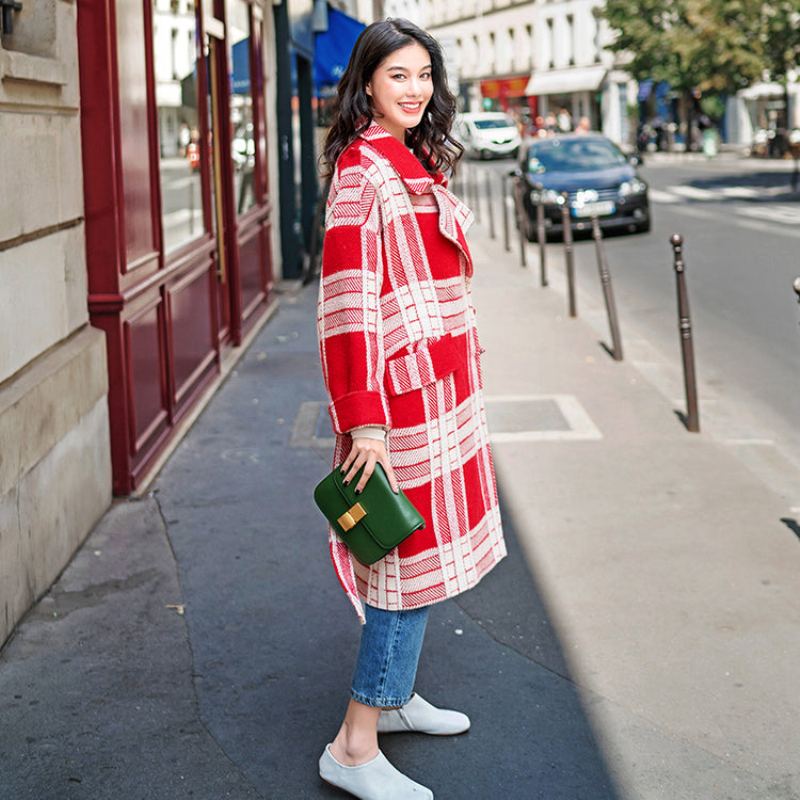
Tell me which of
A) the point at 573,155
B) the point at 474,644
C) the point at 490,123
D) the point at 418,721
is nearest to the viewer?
the point at 418,721

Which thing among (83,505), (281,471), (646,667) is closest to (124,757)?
(646,667)

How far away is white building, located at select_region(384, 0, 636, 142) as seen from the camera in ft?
240

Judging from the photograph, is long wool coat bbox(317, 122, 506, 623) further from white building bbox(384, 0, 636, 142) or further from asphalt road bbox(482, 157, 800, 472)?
white building bbox(384, 0, 636, 142)

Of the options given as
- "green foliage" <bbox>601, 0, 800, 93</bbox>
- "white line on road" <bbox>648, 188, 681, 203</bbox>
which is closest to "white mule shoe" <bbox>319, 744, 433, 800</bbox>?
"white line on road" <bbox>648, 188, 681, 203</bbox>

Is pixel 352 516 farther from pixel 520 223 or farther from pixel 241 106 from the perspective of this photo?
pixel 520 223

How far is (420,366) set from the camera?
3.19 m

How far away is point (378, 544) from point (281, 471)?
371cm

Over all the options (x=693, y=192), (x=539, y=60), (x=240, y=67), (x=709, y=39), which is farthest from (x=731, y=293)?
(x=539, y=60)

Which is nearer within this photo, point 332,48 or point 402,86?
point 402,86

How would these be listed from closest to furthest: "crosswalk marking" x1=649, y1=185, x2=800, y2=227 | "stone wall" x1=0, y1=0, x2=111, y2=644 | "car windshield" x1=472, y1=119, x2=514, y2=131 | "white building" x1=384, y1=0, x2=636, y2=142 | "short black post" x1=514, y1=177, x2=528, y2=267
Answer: "stone wall" x1=0, y1=0, x2=111, y2=644 < "short black post" x1=514, y1=177, x2=528, y2=267 < "crosswalk marking" x1=649, y1=185, x2=800, y2=227 < "car windshield" x1=472, y1=119, x2=514, y2=131 < "white building" x1=384, y1=0, x2=636, y2=142

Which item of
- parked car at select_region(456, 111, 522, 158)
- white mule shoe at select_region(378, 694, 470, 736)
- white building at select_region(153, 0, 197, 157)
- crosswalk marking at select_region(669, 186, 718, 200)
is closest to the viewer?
white mule shoe at select_region(378, 694, 470, 736)

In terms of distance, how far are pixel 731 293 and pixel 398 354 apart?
1099 cm

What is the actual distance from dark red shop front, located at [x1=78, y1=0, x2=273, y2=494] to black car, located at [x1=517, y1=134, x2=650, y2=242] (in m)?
9.31

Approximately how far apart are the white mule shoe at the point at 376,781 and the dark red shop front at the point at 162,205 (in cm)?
300
